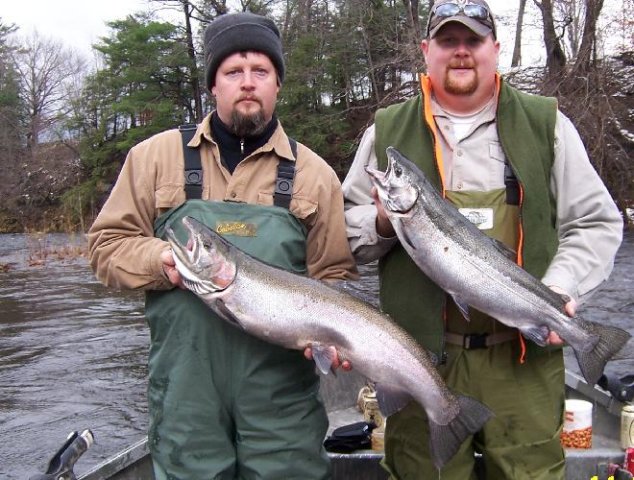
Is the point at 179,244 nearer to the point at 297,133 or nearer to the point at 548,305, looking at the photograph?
the point at 548,305

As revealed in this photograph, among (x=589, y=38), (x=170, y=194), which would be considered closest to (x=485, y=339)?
(x=170, y=194)

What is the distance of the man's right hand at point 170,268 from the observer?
271cm

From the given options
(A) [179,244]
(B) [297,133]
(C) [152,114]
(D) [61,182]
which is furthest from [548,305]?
(D) [61,182]

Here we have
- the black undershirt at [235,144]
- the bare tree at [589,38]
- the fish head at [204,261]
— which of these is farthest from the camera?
the bare tree at [589,38]

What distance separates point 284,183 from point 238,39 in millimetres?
672

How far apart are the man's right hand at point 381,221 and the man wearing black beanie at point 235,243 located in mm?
226

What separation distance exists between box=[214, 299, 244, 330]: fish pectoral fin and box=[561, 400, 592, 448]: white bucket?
2.60 metres

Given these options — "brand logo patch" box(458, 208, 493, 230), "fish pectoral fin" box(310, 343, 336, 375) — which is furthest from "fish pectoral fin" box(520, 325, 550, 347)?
"fish pectoral fin" box(310, 343, 336, 375)

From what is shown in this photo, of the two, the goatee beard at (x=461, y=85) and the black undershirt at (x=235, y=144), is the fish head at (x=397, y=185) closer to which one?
the goatee beard at (x=461, y=85)

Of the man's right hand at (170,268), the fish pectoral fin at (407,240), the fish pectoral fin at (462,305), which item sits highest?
the fish pectoral fin at (407,240)

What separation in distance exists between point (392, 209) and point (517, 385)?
944mm

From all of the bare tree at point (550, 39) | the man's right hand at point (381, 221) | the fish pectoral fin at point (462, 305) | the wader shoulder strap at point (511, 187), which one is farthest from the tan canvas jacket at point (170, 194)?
the bare tree at point (550, 39)

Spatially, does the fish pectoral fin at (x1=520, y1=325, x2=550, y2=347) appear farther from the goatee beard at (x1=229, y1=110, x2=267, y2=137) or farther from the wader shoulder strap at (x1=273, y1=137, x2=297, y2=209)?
the goatee beard at (x1=229, y1=110, x2=267, y2=137)

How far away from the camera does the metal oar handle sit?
3.48 m
